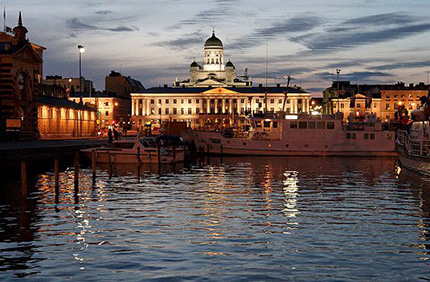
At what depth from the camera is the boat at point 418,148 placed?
5309 centimetres

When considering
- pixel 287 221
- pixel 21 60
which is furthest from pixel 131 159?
pixel 287 221

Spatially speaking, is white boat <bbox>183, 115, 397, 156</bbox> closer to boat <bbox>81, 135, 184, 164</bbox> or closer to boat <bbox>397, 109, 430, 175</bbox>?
boat <bbox>81, 135, 184, 164</bbox>

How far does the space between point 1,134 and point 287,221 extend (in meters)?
55.6

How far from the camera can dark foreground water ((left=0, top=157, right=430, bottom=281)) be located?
62.2 feet

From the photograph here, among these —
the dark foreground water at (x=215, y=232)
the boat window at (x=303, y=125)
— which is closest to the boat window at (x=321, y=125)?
the boat window at (x=303, y=125)

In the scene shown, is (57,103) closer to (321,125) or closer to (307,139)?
(307,139)

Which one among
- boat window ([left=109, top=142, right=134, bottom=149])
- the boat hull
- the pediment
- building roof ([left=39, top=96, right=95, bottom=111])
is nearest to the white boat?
the boat hull

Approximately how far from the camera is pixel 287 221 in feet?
91.5

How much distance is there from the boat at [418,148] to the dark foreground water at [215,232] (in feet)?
27.7

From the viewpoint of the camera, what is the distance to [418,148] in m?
57.5

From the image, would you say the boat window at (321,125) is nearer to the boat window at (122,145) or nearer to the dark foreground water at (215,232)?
the boat window at (122,145)

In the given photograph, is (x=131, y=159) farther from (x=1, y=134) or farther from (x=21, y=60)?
Answer: (x=21, y=60)

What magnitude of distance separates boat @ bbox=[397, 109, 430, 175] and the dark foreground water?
8.44 meters

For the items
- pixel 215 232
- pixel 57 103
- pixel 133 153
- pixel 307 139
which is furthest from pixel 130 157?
pixel 57 103
